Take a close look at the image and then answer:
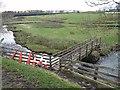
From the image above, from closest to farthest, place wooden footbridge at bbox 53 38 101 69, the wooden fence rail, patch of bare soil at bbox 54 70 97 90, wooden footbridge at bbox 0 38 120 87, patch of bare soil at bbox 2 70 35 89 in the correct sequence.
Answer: patch of bare soil at bbox 2 70 35 89 → patch of bare soil at bbox 54 70 97 90 → wooden footbridge at bbox 0 38 120 87 → wooden footbridge at bbox 53 38 101 69 → the wooden fence rail

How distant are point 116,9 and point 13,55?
13933 mm

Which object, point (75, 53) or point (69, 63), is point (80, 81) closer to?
point (69, 63)

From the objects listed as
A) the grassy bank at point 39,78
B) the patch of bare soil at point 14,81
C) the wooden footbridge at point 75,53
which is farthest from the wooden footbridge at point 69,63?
the patch of bare soil at point 14,81

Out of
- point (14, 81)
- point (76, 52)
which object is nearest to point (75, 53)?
point (76, 52)

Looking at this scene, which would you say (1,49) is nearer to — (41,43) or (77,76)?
(77,76)

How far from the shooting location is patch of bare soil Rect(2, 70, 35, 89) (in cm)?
1442

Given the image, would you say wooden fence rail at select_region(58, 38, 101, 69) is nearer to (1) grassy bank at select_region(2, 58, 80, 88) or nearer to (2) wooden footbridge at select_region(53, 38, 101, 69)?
(2) wooden footbridge at select_region(53, 38, 101, 69)

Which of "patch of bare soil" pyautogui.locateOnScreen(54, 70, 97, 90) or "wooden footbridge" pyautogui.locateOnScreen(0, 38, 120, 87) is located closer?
"patch of bare soil" pyautogui.locateOnScreen(54, 70, 97, 90)

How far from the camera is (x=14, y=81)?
49.9ft

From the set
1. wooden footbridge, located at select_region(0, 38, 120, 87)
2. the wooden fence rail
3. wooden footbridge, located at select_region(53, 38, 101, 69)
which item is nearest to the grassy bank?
wooden footbridge, located at select_region(0, 38, 120, 87)

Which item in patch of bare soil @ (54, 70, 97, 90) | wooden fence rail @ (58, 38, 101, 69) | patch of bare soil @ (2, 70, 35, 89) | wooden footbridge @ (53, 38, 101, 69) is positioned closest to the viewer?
patch of bare soil @ (2, 70, 35, 89)

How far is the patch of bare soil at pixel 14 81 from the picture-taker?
14422 mm

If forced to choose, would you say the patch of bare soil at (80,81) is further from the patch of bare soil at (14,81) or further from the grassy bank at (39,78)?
the patch of bare soil at (14,81)

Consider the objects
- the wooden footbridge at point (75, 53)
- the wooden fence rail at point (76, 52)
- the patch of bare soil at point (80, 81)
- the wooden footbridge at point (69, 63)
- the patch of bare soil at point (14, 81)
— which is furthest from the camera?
the wooden fence rail at point (76, 52)
